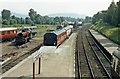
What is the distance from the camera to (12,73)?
66.2ft

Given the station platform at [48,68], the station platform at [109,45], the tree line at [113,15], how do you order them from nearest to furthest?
the station platform at [48,68], the station platform at [109,45], the tree line at [113,15]

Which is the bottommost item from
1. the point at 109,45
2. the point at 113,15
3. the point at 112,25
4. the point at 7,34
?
the point at 109,45

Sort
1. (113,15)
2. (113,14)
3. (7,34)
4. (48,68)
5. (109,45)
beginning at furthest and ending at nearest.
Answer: (113,14) → (113,15) → (7,34) → (109,45) → (48,68)

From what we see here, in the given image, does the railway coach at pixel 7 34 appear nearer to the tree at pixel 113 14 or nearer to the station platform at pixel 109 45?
the station platform at pixel 109 45

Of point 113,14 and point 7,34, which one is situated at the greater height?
point 113,14

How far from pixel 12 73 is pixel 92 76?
6.27m

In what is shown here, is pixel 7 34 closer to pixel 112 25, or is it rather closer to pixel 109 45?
pixel 109 45

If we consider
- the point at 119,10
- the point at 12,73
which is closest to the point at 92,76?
the point at 12,73

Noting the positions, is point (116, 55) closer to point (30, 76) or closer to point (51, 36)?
point (30, 76)

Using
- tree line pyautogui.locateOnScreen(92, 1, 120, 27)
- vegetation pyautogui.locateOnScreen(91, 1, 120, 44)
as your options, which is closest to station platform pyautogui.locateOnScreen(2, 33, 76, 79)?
vegetation pyautogui.locateOnScreen(91, 1, 120, 44)

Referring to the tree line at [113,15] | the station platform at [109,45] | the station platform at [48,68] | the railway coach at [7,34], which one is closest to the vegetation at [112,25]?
the tree line at [113,15]

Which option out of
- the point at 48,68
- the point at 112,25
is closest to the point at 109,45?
the point at 48,68

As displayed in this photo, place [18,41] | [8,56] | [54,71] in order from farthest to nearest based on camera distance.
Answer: [18,41] → [8,56] → [54,71]

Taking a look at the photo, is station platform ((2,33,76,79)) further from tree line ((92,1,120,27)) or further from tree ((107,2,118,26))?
tree ((107,2,118,26))
